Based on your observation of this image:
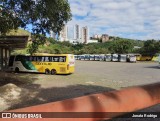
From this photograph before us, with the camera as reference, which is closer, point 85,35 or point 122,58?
point 122,58

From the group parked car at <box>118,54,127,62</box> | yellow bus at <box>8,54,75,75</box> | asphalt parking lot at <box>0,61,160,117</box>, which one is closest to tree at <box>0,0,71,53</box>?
asphalt parking lot at <box>0,61,160,117</box>

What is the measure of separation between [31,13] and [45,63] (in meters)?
16.7

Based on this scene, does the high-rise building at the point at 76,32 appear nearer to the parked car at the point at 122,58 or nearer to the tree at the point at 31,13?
the parked car at the point at 122,58

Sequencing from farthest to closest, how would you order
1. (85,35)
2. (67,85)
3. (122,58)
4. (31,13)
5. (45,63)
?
(85,35) < (122,58) < (45,63) < (67,85) < (31,13)

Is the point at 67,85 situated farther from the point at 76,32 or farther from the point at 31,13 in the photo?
the point at 76,32

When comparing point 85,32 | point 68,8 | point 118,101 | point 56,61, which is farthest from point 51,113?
point 85,32

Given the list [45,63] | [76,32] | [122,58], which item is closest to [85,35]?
[76,32]

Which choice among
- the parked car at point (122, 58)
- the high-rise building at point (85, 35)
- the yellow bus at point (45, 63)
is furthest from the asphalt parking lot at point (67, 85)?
the high-rise building at point (85, 35)

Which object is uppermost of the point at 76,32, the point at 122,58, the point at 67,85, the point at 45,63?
the point at 76,32

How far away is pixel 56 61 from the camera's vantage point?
29.2m

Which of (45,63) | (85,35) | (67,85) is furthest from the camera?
(85,35)

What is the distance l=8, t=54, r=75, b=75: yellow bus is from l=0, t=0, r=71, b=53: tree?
13.2m

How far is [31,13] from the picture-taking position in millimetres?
13398

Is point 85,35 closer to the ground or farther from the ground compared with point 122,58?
farther from the ground
